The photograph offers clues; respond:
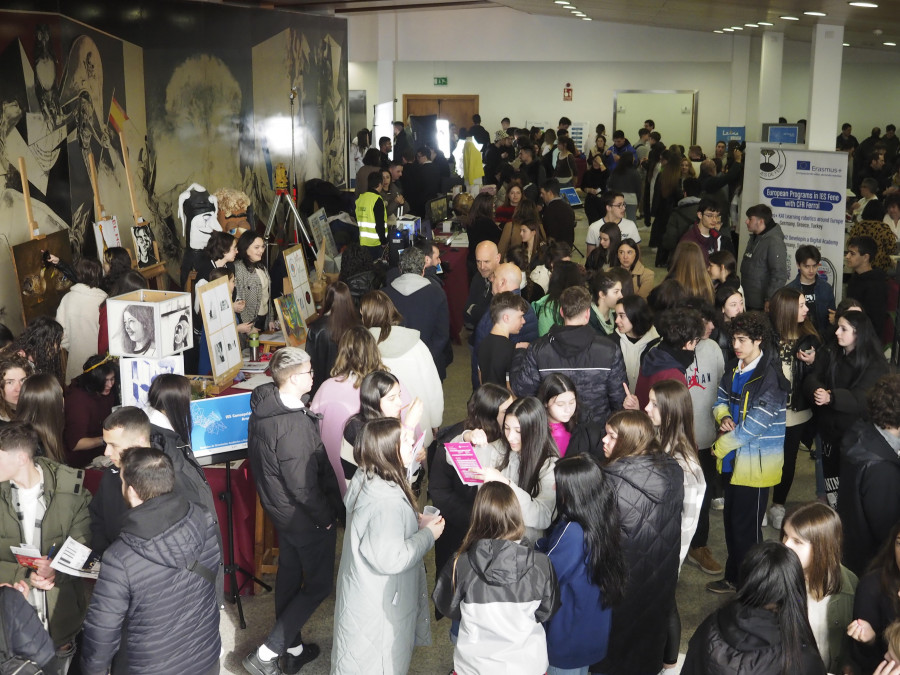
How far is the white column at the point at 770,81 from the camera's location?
13.3 m

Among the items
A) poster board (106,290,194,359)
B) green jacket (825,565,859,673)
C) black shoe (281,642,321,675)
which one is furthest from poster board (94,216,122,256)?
green jacket (825,565,859,673)

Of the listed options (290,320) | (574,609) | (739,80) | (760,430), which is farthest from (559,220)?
(739,80)

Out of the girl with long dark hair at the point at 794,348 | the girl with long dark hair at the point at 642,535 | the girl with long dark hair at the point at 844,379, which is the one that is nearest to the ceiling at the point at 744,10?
the girl with long dark hair at the point at 794,348

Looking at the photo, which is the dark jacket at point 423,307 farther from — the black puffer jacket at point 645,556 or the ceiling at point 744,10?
the ceiling at point 744,10

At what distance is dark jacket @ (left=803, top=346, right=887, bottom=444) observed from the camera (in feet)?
16.5

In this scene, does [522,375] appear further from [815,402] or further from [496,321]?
[815,402]

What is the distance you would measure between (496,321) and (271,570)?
1.86 m

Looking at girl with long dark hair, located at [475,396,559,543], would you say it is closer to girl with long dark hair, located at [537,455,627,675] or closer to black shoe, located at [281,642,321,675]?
girl with long dark hair, located at [537,455,627,675]

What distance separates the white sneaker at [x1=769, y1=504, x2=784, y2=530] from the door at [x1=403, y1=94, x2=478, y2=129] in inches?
684

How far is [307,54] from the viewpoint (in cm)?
1314

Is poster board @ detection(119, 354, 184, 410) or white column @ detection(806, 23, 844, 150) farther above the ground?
white column @ detection(806, 23, 844, 150)

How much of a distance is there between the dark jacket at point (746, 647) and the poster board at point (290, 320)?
4.23 meters

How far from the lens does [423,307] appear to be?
6355 mm

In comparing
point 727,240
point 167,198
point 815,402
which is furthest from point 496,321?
point 167,198
